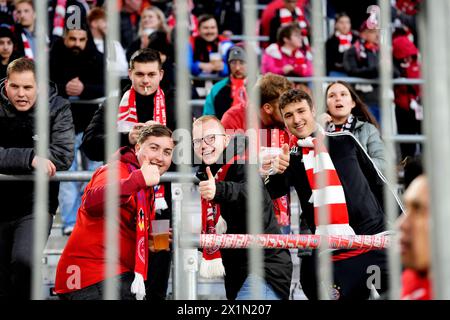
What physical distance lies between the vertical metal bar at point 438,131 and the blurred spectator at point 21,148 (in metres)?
2.46

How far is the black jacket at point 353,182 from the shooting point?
4.14m

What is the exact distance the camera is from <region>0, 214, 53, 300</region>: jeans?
445 centimetres

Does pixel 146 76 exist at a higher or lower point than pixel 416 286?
higher

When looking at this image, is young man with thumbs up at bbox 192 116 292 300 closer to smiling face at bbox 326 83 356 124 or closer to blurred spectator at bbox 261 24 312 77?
smiling face at bbox 326 83 356 124

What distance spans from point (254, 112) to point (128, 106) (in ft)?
6.20

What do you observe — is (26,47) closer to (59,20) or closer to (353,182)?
(59,20)

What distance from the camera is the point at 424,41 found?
2.23m

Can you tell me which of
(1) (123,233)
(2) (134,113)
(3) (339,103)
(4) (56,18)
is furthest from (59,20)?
(1) (123,233)

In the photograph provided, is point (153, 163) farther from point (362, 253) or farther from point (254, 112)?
point (254, 112)

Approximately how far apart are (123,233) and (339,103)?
129 centimetres

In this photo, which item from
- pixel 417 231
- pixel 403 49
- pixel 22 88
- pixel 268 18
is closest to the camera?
pixel 417 231

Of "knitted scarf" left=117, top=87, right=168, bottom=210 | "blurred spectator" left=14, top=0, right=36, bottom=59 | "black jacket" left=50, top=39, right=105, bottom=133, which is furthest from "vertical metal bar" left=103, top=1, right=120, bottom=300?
"blurred spectator" left=14, top=0, right=36, bottom=59

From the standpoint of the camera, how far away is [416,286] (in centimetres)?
222

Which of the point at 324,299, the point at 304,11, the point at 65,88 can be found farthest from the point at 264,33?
the point at 324,299
